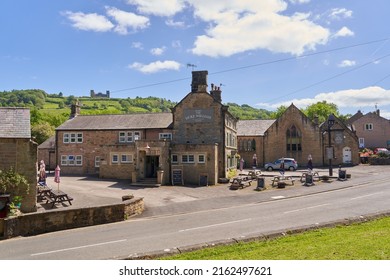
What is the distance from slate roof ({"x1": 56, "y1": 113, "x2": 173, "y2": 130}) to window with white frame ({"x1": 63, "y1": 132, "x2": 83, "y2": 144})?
2.54 feet

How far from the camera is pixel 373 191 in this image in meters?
23.4

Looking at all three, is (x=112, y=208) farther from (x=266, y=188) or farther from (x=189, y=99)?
(x=189, y=99)

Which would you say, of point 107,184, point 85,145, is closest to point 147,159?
point 107,184

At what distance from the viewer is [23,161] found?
19.2 m

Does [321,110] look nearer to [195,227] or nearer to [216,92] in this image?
[216,92]

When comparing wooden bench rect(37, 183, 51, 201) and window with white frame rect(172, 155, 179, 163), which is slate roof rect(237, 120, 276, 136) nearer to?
window with white frame rect(172, 155, 179, 163)

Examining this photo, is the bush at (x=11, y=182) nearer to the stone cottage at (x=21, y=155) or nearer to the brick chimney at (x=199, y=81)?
the stone cottage at (x=21, y=155)

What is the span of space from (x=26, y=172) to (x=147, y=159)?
14.4 metres

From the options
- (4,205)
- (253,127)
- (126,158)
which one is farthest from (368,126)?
(4,205)

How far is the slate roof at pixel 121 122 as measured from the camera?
38.2m

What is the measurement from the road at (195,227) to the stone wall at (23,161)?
198 inches

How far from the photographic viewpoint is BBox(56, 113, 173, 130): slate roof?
1506 inches

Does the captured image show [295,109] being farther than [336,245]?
Yes
